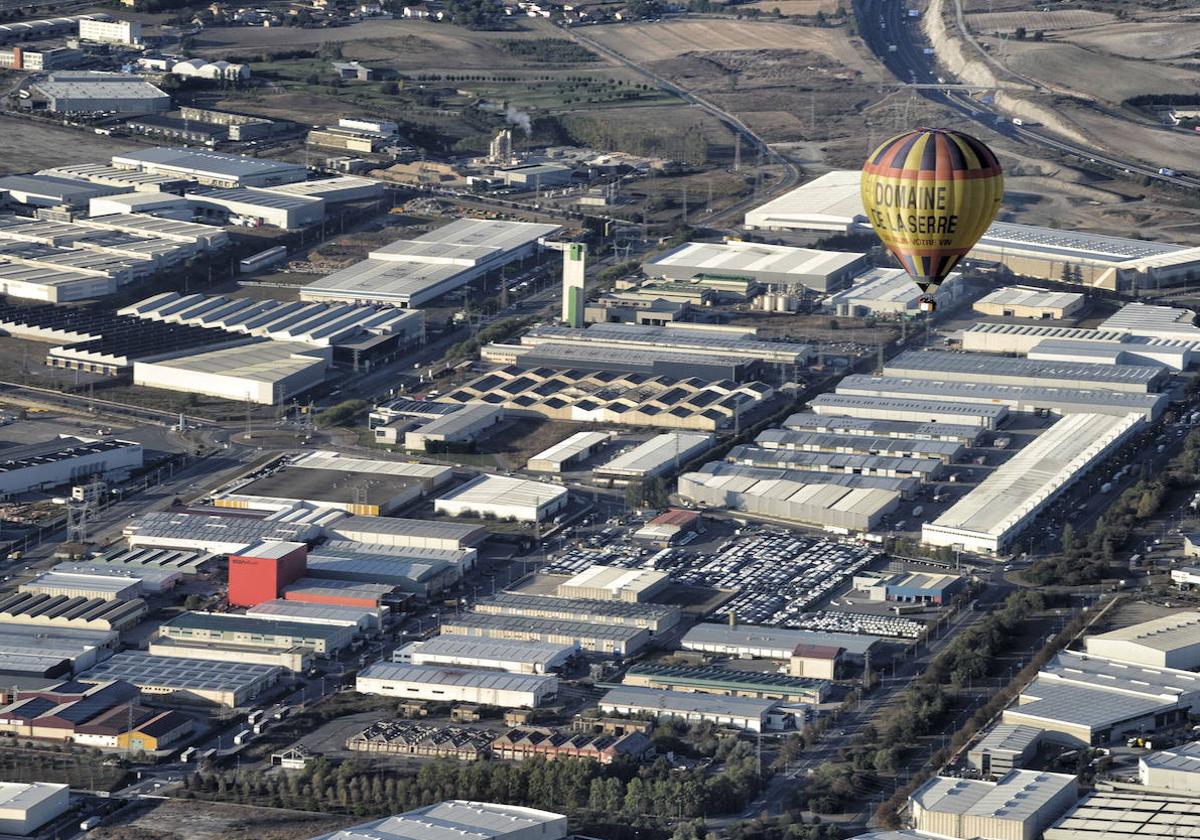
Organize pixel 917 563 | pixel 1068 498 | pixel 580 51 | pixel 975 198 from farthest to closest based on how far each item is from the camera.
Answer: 1. pixel 580 51
2. pixel 1068 498
3. pixel 917 563
4. pixel 975 198

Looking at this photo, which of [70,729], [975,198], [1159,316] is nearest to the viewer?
[70,729]

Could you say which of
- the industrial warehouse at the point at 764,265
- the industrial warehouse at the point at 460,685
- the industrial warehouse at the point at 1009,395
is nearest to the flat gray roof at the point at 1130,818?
the industrial warehouse at the point at 460,685

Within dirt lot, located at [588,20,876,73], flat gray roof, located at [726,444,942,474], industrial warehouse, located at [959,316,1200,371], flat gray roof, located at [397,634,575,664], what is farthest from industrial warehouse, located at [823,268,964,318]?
dirt lot, located at [588,20,876,73]

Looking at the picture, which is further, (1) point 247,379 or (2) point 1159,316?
(2) point 1159,316

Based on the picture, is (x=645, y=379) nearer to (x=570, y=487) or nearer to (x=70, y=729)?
(x=570, y=487)

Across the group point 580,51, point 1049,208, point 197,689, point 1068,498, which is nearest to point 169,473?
point 197,689

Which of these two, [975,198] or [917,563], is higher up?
[975,198]

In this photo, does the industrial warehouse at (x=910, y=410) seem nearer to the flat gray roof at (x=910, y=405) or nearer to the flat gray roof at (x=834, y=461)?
the flat gray roof at (x=910, y=405)
